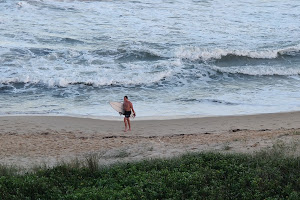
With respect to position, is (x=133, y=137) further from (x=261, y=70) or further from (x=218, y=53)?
(x=218, y=53)

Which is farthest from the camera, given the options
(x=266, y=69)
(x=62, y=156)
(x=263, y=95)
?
(x=266, y=69)

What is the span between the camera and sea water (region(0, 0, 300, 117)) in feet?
59.0

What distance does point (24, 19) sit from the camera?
1227 inches

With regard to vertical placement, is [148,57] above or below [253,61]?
Result: above

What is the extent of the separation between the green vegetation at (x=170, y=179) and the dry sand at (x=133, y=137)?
3.94 ft

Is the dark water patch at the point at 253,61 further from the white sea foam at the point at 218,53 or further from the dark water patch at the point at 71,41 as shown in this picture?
the dark water patch at the point at 71,41

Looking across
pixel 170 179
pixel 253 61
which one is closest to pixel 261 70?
pixel 253 61

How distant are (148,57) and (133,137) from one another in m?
10.8

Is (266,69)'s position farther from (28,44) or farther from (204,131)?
(28,44)

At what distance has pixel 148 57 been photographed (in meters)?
24.6

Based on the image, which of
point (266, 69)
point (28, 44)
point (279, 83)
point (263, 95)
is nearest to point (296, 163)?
point (263, 95)

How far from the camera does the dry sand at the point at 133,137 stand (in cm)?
1181

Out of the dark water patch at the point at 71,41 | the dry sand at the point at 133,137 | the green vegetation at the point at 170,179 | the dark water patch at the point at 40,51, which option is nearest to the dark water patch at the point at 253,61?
the dark water patch at the point at 71,41

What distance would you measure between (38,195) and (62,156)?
3542 mm
